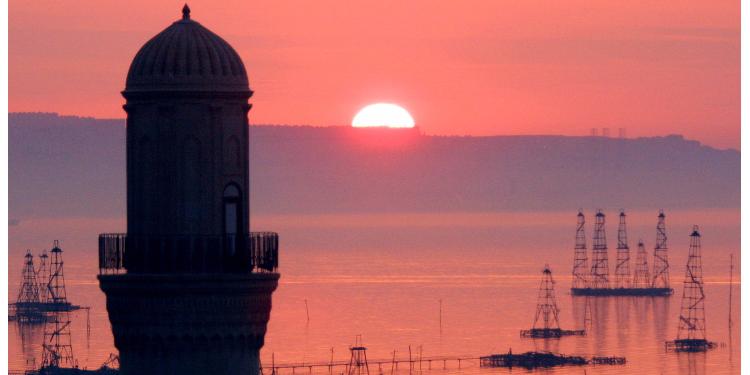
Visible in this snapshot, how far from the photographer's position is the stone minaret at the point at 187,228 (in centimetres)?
2273

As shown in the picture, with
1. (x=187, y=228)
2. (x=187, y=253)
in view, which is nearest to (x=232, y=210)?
→ (x=187, y=228)

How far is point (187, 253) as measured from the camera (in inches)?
907

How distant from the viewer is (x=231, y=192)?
22.9m

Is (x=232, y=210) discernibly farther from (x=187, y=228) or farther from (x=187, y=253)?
(x=187, y=253)

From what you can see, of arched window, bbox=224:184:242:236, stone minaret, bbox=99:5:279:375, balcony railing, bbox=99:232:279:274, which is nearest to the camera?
stone minaret, bbox=99:5:279:375

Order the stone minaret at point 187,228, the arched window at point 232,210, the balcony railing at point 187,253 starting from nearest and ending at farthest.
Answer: the stone minaret at point 187,228
the arched window at point 232,210
the balcony railing at point 187,253

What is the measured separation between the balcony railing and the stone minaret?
10mm

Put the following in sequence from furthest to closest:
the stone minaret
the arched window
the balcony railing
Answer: the balcony railing → the arched window → the stone minaret

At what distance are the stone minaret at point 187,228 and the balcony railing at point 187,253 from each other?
0.01 m

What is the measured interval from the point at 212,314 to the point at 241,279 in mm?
484

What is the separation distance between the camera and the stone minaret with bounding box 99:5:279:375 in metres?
22.7
